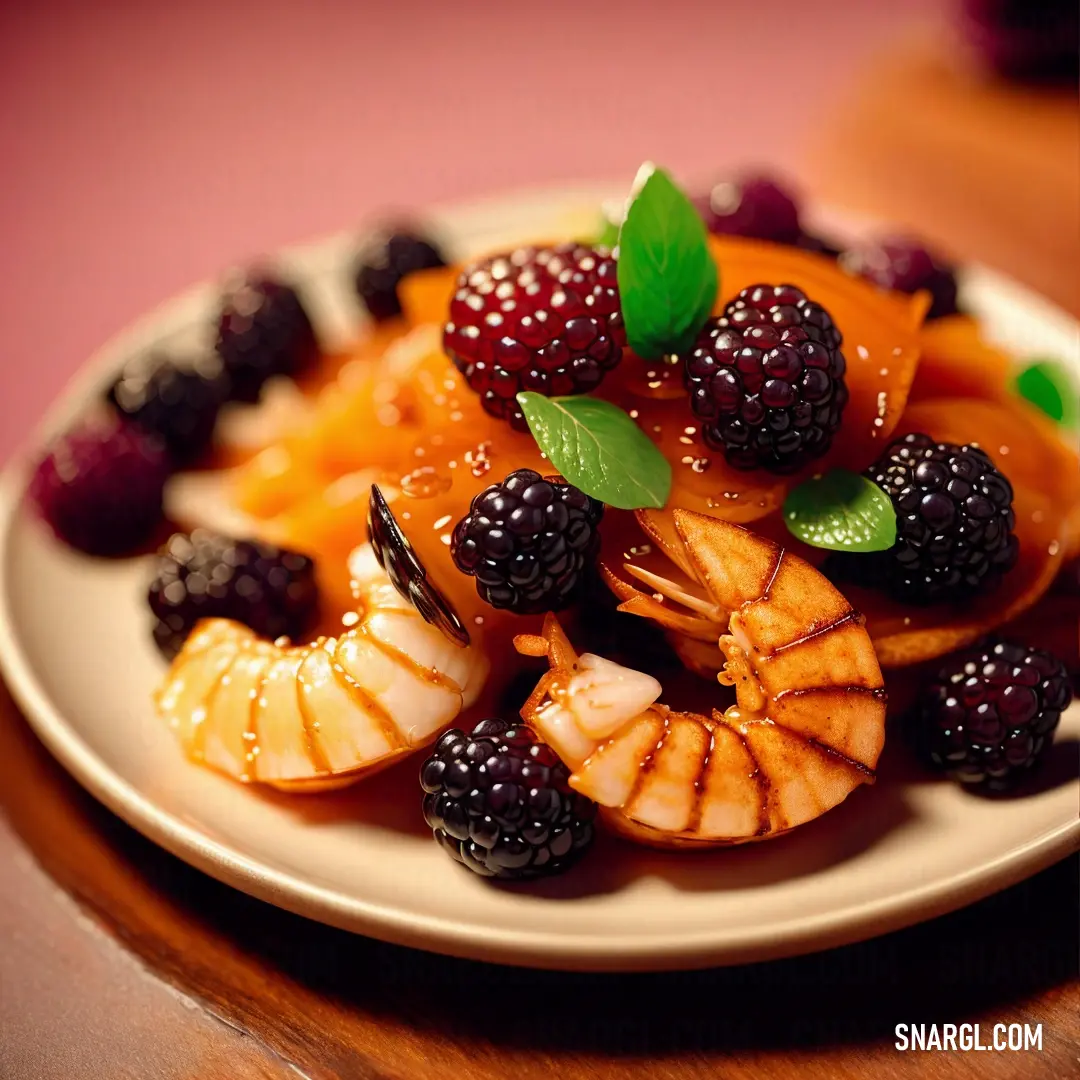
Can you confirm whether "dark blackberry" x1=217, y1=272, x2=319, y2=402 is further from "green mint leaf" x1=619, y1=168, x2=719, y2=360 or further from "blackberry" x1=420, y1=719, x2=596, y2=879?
"blackberry" x1=420, y1=719, x2=596, y2=879

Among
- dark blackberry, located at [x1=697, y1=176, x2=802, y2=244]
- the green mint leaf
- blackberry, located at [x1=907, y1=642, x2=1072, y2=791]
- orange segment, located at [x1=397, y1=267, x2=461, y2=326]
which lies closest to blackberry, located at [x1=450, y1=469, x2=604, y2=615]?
the green mint leaf

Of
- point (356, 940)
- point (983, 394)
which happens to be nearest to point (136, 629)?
point (356, 940)

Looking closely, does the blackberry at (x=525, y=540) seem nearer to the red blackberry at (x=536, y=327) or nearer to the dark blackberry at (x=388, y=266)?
the red blackberry at (x=536, y=327)

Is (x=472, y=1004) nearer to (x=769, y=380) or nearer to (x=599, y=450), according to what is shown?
(x=599, y=450)

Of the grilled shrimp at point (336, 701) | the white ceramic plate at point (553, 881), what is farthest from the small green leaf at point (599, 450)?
the white ceramic plate at point (553, 881)

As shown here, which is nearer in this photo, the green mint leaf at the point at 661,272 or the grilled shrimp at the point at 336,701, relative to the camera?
the grilled shrimp at the point at 336,701
